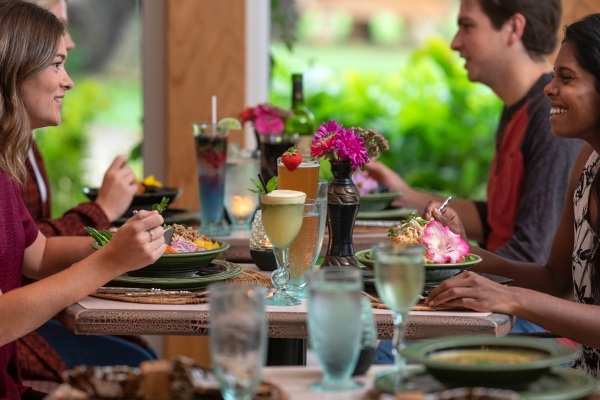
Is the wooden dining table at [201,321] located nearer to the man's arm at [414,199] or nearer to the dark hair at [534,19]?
the man's arm at [414,199]

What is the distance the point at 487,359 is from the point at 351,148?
29.0 inches

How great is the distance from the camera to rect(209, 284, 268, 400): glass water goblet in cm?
102

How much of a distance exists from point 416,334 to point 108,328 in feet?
1.90

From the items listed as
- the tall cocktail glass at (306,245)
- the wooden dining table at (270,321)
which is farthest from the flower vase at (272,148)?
the wooden dining table at (270,321)

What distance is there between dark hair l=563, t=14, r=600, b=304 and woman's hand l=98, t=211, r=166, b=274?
101cm

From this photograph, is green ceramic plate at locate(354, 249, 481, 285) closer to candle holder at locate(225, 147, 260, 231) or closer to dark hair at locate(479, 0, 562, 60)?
candle holder at locate(225, 147, 260, 231)

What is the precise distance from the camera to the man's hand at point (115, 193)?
2553mm

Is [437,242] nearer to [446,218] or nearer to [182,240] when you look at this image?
[446,218]

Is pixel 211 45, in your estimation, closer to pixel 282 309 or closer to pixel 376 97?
pixel 376 97

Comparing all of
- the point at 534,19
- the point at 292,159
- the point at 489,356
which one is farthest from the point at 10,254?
the point at 534,19

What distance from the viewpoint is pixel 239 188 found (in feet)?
8.71

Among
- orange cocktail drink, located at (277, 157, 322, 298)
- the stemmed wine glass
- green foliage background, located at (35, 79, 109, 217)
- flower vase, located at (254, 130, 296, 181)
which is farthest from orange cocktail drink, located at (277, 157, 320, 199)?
green foliage background, located at (35, 79, 109, 217)

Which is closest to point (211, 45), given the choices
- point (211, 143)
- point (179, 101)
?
point (179, 101)

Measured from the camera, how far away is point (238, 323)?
102cm
